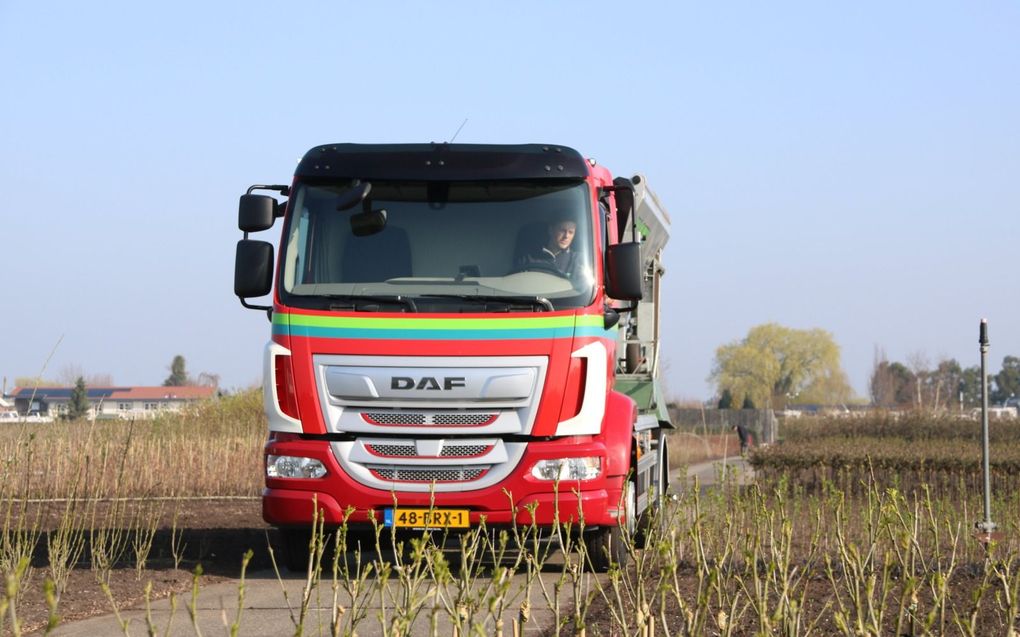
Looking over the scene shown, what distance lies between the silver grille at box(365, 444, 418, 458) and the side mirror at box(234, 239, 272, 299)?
1.45m

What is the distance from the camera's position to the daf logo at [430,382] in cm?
938

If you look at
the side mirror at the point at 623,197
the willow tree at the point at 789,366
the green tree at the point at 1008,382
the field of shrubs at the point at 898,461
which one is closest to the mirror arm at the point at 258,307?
the side mirror at the point at 623,197

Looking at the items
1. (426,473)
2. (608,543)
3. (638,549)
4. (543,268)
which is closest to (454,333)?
(543,268)

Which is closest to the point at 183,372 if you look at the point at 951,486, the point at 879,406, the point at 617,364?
the point at 879,406

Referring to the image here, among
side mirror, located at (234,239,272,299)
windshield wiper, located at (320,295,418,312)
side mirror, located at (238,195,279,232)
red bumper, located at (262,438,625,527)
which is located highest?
side mirror, located at (238,195,279,232)

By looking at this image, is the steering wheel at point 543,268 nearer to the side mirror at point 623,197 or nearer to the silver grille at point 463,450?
the side mirror at point 623,197

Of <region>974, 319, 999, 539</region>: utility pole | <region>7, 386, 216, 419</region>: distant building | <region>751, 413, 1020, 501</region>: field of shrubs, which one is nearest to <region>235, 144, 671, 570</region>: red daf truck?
<region>7, 386, 216, 419</region>: distant building

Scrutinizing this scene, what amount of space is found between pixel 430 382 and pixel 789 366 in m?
112

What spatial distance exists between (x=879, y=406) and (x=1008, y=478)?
11862 mm

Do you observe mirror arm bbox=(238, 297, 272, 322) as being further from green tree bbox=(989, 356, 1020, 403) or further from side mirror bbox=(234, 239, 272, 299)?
green tree bbox=(989, 356, 1020, 403)

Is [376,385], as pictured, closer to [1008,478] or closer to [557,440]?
[557,440]

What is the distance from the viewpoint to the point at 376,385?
30.9 feet

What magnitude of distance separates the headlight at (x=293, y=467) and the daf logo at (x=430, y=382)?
0.82 meters

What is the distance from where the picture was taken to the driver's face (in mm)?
9820
